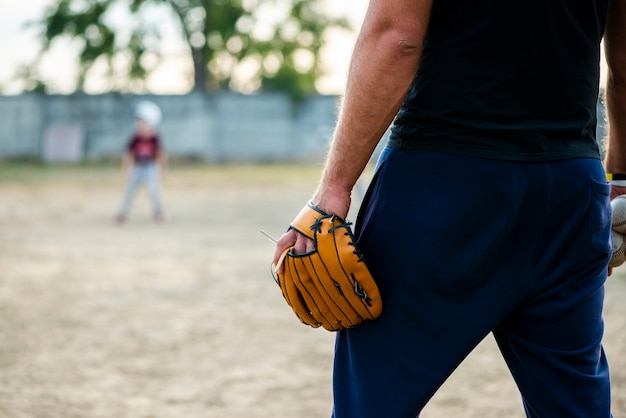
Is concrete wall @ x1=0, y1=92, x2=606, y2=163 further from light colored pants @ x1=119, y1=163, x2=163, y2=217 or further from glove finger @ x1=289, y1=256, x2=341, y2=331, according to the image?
glove finger @ x1=289, y1=256, x2=341, y2=331

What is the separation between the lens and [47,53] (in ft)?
96.1

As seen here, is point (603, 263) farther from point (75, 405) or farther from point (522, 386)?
point (75, 405)

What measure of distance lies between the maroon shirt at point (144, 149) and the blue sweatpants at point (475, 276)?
9.63 meters

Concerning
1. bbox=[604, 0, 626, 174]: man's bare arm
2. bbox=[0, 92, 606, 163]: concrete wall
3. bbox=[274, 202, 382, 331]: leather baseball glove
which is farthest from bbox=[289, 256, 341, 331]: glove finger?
bbox=[0, 92, 606, 163]: concrete wall

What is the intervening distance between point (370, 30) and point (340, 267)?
1.53 feet

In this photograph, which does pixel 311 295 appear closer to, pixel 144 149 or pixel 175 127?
pixel 144 149

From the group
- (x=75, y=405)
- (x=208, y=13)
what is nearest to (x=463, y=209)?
(x=75, y=405)

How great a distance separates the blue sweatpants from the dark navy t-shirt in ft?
0.13

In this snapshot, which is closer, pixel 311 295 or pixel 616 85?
pixel 311 295

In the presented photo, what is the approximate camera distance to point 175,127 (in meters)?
23.9

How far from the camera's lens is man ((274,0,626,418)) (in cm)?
153

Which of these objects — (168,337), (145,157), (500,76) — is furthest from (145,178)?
(500,76)

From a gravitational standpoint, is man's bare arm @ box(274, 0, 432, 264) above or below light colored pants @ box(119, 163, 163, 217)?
above

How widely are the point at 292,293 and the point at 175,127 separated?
2277 cm
